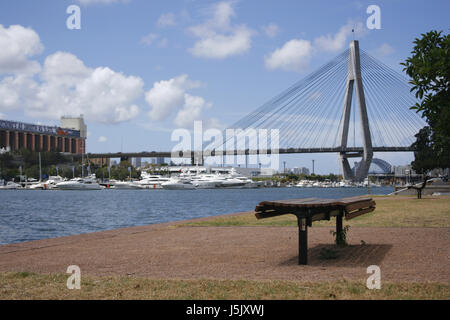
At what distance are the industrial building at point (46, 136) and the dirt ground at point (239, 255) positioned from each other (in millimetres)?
124619

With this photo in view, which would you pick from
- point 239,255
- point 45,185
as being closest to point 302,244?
point 239,255

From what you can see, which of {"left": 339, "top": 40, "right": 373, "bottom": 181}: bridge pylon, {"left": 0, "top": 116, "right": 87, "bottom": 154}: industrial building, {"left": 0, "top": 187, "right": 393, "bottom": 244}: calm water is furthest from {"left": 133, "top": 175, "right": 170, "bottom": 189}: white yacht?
{"left": 0, "top": 187, "right": 393, "bottom": 244}: calm water

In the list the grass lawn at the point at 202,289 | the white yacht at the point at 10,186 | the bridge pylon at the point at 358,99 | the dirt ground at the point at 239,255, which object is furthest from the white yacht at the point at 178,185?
the grass lawn at the point at 202,289

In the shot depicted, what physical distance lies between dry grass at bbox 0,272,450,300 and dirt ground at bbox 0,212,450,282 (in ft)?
1.44

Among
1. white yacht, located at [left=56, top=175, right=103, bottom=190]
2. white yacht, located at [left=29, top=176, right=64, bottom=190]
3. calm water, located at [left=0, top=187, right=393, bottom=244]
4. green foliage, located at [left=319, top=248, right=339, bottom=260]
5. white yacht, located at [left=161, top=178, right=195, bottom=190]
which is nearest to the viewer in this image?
green foliage, located at [left=319, top=248, right=339, bottom=260]

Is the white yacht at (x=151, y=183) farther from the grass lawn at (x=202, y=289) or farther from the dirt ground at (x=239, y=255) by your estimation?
the grass lawn at (x=202, y=289)

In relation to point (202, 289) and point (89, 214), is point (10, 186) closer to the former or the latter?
point (89, 214)

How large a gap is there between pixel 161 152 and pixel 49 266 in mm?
95647

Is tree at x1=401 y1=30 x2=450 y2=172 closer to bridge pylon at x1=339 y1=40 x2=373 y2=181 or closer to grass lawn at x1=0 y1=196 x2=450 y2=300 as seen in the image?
grass lawn at x1=0 y1=196 x2=450 y2=300

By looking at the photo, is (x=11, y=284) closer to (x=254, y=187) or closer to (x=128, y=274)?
(x=128, y=274)

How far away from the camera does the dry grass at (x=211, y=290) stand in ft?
15.4

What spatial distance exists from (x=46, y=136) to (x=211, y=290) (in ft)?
471

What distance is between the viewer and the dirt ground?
6035mm
